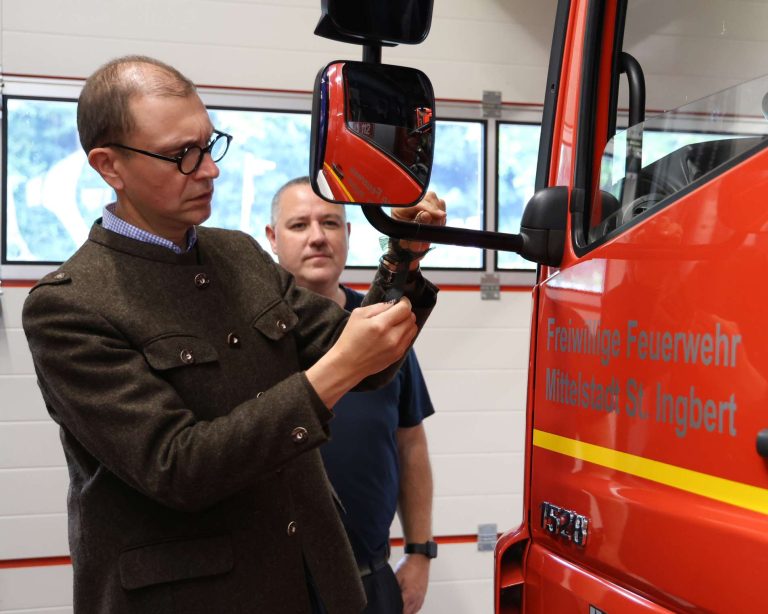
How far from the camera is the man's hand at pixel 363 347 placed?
1407 millimetres

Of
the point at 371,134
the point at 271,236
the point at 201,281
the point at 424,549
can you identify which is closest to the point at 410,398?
the point at 424,549

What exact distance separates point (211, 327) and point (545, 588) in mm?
734

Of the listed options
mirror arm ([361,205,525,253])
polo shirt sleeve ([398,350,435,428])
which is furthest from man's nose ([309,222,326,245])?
mirror arm ([361,205,525,253])

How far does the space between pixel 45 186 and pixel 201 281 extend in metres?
2.73

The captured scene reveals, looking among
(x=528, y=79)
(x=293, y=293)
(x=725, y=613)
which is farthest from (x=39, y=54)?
(x=725, y=613)

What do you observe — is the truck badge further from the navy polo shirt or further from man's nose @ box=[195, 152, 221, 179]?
the navy polo shirt

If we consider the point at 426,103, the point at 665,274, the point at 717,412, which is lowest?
the point at 717,412

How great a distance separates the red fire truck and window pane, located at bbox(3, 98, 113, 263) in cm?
302

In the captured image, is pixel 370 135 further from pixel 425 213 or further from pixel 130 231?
pixel 130 231

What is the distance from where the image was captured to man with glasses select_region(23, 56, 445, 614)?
56.9 inches

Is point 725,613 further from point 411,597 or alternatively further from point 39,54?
point 39,54

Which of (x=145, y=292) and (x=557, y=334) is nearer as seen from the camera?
(x=557, y=334)

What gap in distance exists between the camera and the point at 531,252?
1460mm

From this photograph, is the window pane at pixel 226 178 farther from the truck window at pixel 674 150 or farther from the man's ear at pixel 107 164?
the truck window at pixel 674 150
